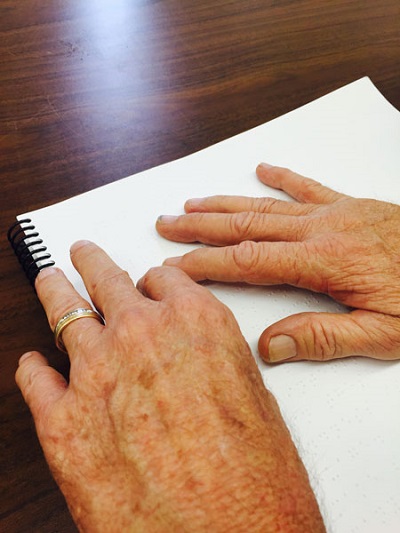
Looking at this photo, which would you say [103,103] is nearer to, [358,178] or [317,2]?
[358,178]

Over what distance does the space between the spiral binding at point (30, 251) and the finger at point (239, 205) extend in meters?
0.22

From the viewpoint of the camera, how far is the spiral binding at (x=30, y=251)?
0.70m

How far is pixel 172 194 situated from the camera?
80 cm

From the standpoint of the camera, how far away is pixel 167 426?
0.49 metres

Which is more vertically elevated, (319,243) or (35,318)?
(35,318)

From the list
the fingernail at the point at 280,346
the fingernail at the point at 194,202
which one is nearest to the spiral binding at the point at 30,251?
the fingernail at the point at 194,202

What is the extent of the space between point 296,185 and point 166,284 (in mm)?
308

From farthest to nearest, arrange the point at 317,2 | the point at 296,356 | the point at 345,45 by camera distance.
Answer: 1. the point at 317,2
2. the point at 345,45
3. the point at 296,356

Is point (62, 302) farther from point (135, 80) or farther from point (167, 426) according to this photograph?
point (135, 80)

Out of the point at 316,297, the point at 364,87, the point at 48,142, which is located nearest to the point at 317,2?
the point at 364,87

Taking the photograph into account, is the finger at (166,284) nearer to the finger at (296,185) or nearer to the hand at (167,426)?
the hand at (167,426)

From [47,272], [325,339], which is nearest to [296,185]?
[325,339]

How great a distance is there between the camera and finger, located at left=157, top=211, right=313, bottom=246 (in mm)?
707

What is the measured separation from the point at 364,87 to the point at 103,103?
0.51 meters
